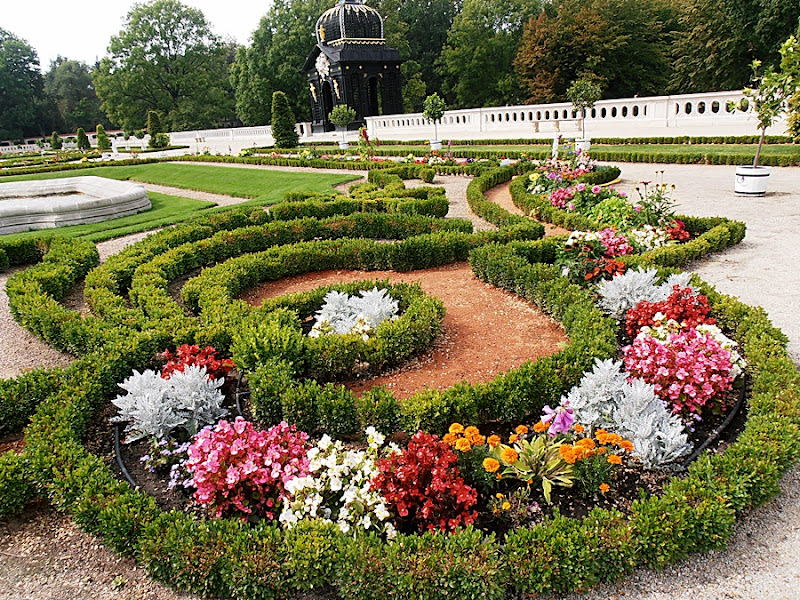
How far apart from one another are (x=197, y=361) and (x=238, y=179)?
1882 cm

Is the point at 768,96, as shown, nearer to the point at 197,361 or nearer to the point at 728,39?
the point at 197,361

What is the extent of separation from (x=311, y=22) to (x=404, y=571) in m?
54.6

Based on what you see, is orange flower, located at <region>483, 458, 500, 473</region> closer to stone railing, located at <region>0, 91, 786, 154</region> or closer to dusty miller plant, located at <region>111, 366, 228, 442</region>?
dusty miller plant, located at <region>111, 366, 228, 442</region>

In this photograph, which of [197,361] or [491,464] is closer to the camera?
[491,464]

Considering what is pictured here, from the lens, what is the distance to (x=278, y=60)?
48344mm

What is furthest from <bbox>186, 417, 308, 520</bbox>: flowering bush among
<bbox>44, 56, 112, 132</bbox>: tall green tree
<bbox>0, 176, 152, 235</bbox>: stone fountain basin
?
<bbox>44, 56, 112, 132</bbox>: tall green tree

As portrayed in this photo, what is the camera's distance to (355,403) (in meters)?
4.89

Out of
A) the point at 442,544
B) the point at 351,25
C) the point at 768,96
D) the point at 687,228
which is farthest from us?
the point at 351,25

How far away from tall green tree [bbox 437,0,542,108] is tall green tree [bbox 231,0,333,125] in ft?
40.0

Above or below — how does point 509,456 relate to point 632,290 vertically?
below

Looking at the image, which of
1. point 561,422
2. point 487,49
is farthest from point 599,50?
point 561,422

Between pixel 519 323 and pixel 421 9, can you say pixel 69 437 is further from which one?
pixel 421 9

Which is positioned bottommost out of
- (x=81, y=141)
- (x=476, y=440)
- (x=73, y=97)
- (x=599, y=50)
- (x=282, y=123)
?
(x=476, y=440)

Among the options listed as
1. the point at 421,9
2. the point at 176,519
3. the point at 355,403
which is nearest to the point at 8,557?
the point at 176,519
